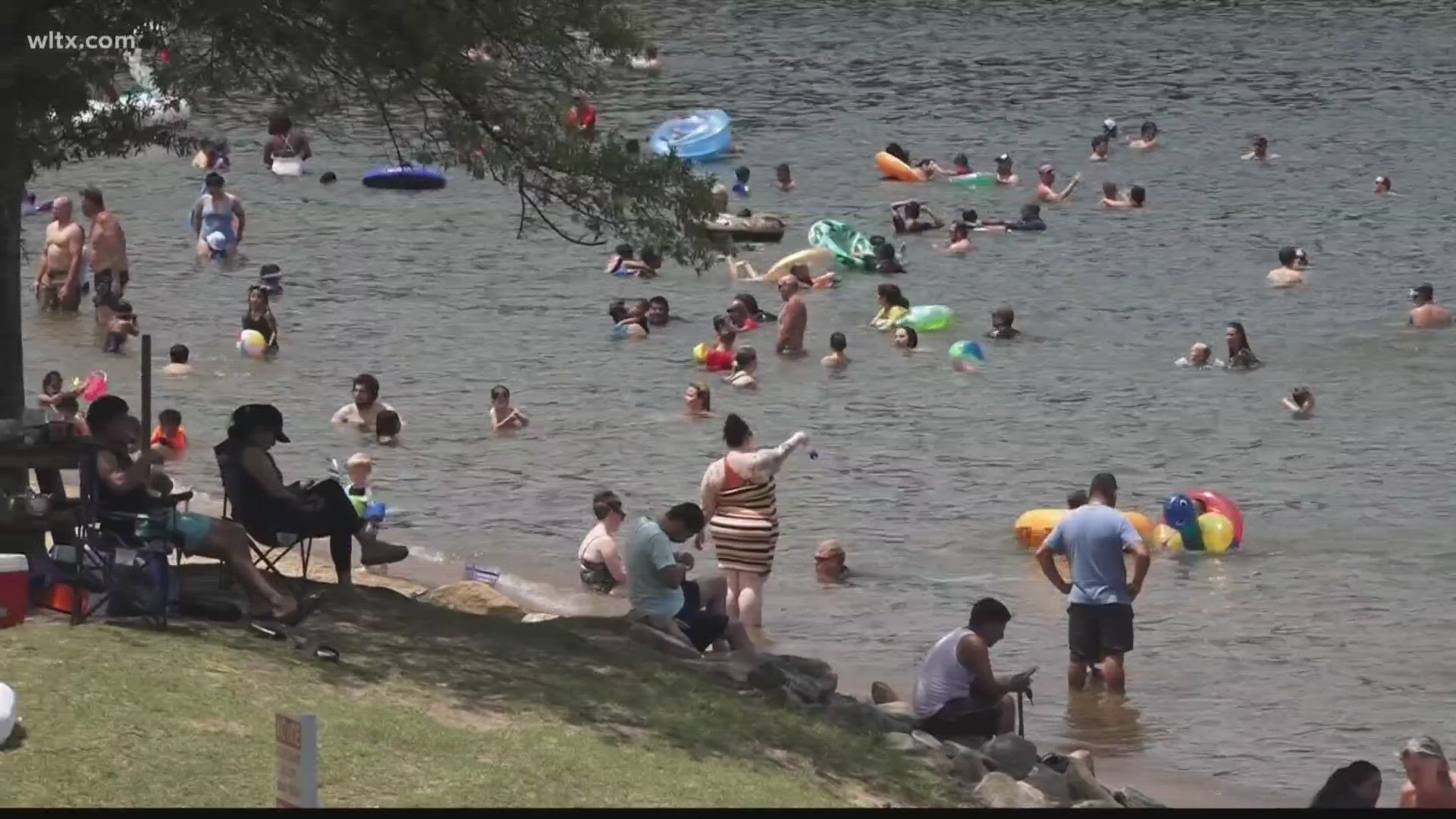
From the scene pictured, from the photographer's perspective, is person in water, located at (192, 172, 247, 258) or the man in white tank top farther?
person in water, located at (192, 172, 247, 258)

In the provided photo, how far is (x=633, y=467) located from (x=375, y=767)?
45.4 ft

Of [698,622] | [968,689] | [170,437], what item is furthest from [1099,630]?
[170,437]

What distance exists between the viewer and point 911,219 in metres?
37.1

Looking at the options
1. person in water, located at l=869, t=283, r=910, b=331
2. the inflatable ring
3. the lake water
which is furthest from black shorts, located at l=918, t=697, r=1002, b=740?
the inflatable ring

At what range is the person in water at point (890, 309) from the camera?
3028cm

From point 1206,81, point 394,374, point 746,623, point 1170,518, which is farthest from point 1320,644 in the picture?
point 1206,81

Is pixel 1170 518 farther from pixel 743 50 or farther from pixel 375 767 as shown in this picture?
pixel 743 50

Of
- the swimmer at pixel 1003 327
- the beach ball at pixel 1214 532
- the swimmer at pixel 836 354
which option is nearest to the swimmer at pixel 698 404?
the swimmer at pixel 836 354

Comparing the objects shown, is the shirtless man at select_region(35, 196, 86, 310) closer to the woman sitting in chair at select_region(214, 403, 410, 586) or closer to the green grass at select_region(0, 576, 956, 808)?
the woman sitting in chair at select_region(214, 403, 410, 586)

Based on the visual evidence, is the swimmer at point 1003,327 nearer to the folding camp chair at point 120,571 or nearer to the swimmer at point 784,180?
the swimmer at point 784,180

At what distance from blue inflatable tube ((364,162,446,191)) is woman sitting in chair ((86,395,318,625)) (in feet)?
89.8

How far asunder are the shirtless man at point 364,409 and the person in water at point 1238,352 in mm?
10357

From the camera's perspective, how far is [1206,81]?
50469 mm

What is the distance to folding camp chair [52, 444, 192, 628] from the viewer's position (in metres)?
11.3
